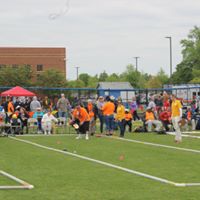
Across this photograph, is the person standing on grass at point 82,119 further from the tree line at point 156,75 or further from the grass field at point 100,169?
the tree line at point 156,75

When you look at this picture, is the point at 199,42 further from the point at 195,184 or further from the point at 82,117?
the point at 195,184

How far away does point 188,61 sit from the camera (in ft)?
351

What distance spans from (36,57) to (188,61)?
91.2 ft

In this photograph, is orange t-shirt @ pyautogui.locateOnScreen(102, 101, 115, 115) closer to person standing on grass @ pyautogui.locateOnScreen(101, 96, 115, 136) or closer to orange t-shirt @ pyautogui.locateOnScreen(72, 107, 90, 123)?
person standing on grass @ pyautogui.locateOnScreen(101, 96, 115, 136)

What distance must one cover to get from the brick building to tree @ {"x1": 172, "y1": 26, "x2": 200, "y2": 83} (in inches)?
819

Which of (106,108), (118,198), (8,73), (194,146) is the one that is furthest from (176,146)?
(8,73)

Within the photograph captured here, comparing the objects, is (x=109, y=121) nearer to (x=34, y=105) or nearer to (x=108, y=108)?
(x=108, y=108)

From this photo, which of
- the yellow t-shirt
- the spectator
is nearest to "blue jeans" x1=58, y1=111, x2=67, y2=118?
the spectator

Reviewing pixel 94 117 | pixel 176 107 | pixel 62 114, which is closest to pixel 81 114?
pixel 94 117

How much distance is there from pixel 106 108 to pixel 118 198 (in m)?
16.1

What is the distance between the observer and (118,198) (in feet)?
31.0

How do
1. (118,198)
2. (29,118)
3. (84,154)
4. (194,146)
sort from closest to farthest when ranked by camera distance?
1. (118,198)
2. (84,154)
3. (194,146)
4. (29,118)

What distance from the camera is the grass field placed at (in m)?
9.82

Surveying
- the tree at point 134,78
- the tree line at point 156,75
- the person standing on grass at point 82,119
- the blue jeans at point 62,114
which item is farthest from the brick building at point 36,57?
the person standing on grass at point 82,119
